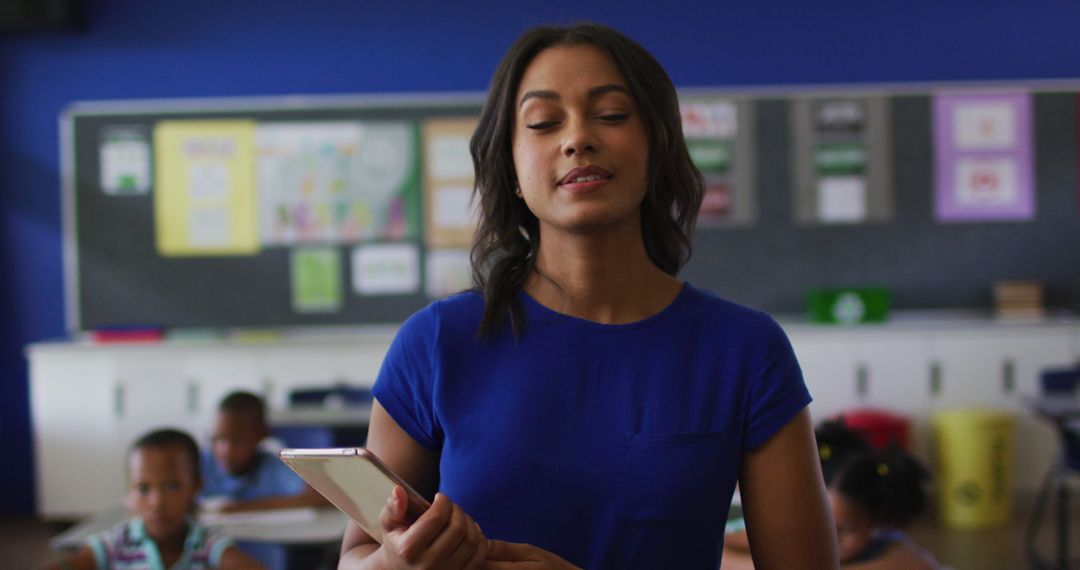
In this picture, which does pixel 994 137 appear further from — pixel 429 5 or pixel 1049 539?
pixel 429 5

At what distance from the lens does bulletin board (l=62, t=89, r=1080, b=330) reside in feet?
19.2

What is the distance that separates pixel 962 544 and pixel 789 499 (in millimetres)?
4402

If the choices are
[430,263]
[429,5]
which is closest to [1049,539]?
[430,263]

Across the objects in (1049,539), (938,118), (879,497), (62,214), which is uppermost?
(938,118)

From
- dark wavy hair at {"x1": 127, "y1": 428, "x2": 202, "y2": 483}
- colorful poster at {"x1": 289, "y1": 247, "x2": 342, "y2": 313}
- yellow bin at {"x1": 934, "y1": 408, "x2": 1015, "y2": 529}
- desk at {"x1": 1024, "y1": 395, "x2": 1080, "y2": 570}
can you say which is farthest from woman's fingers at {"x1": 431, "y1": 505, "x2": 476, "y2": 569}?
colorful poster at {"x1": 289, "y1": 247, "x2": 342, "y2": 313}

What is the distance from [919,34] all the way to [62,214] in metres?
4.79

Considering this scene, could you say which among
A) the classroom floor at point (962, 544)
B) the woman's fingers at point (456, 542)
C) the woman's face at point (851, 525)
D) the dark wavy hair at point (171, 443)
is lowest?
the classroom floor at point (962, 544)

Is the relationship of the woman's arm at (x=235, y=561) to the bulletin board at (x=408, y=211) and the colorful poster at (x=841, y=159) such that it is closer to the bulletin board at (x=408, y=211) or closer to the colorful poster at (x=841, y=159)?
the bulletin board at (x=408, y=211)

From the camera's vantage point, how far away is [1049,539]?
506 cm

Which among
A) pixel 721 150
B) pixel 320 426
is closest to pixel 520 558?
pixel 320 426

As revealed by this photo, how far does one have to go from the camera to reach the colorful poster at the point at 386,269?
5.90m

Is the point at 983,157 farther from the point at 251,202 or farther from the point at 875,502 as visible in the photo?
the point at 251,202

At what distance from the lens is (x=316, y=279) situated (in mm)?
5922

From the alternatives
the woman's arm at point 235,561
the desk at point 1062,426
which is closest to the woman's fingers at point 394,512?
the woman's arm at point 235,561
